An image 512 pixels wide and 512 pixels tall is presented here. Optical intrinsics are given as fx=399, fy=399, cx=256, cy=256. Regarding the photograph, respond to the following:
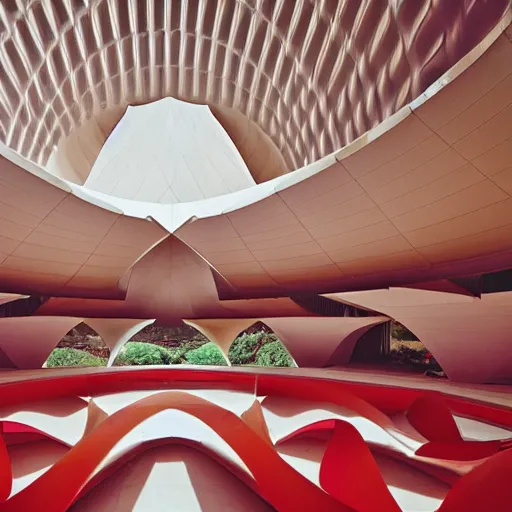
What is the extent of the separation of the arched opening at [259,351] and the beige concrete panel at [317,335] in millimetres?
6326

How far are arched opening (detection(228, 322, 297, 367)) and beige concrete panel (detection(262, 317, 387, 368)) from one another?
20.8 feet

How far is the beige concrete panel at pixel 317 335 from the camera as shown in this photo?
9938 mm

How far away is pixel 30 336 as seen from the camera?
9789mm

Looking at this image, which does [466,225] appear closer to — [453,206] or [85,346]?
[453,206]

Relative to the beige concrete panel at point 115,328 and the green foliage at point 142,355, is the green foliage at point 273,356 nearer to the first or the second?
the green foliage at point 142,355

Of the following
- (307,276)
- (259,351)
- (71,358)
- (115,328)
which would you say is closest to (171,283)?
(115,328)

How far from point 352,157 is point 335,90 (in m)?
7.04

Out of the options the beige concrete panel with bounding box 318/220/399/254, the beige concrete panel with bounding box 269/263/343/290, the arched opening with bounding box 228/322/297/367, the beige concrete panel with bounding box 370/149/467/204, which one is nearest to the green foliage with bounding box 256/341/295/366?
the arched opening with bounding box 228/322/297/367

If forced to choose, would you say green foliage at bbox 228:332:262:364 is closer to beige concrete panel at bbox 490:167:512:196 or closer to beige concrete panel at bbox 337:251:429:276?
beige concrete panel at bbox 337:251:429:276

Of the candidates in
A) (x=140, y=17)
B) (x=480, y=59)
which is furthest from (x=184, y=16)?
(x=480, y=59)

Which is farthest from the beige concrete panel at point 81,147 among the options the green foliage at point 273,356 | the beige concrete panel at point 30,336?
the green foliage at point 273,356

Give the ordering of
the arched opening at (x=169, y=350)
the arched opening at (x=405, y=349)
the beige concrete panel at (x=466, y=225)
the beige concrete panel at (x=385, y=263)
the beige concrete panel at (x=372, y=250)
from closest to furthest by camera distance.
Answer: the beige concrete panel at (x=466, y=225) → the beige concrete panel at (x=372, y=250) → the beige concrete panel at (x=385, y=263) → the arched opening at (x=405, y=349) → the arched opening at (x=169, y=350)

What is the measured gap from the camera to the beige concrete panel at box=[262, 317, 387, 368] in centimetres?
994

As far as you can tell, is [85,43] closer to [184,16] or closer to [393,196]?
[184,16]
